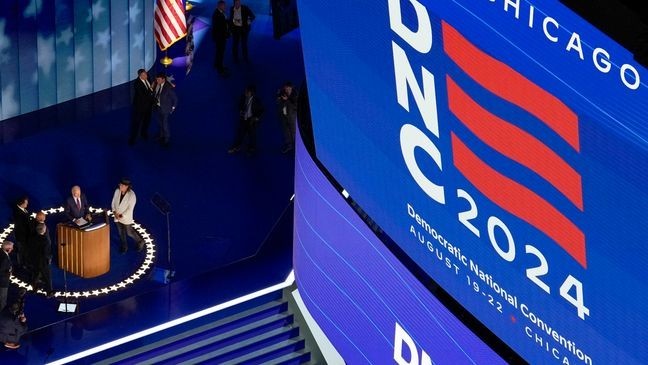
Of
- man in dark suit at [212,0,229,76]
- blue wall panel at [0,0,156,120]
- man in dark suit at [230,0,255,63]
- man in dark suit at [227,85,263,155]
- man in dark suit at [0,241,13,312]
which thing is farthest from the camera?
man in dark suit at [230,0,255,63]

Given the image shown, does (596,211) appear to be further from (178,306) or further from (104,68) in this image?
(104,68)

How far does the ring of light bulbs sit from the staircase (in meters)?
1.02

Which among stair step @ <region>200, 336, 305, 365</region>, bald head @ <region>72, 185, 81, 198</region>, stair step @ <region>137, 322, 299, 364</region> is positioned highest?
bald head @ <region>72, 185, 81, 198</region>

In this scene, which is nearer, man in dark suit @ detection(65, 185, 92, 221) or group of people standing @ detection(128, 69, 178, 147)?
man in dark suit @ detection(65, 185, 92, 221)

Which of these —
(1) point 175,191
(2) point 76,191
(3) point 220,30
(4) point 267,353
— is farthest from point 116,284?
(3) point 220,30

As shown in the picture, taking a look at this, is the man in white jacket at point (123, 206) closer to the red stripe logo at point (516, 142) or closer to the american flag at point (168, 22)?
the american flag at point (168, 22)

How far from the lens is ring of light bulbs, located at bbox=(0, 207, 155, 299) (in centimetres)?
1900

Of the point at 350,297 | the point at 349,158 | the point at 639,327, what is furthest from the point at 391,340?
the point at 639,327

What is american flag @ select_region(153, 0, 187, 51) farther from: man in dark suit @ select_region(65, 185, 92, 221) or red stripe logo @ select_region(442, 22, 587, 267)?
red stripe logo @ select_region(442, 22, 587, 267)

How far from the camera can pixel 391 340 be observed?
1395 centimetres

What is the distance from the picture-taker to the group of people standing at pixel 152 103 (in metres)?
21.8

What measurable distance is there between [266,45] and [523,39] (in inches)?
725

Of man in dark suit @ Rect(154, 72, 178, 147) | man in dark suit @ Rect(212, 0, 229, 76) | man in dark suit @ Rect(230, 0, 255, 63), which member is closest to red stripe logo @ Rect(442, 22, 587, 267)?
man in dark suit @ Rect(154, 72, 178, 147)

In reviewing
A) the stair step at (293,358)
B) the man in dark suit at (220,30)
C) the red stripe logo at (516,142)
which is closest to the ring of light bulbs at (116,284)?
the stair step at (293,358)
